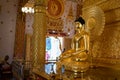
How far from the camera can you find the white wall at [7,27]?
8812 millimetres

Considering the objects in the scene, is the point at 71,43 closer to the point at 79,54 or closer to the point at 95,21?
the point at 95,21

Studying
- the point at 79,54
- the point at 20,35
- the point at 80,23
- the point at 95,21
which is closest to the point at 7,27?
the point at 20,35

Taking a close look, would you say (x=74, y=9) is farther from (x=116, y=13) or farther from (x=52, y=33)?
(x=116, y=13)

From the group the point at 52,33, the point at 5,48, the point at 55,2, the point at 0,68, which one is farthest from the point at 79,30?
the point at 55,2

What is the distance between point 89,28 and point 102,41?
0.34 m

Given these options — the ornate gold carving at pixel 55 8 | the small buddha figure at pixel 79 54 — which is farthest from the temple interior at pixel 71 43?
the ornate gold carving at pixel 55 8

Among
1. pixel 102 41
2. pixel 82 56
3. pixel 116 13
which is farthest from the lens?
pixel 102 41

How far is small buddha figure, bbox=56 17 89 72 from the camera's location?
2.66 meters

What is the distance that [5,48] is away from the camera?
8.84m

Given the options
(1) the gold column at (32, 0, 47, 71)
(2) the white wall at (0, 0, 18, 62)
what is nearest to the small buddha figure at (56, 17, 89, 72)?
(1) the gold column at (32, 0, 47, 71)

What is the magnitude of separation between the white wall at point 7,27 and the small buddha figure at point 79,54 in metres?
6.16

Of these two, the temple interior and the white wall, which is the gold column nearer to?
the temple interior

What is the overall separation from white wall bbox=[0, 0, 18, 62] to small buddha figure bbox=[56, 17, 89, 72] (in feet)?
20.2

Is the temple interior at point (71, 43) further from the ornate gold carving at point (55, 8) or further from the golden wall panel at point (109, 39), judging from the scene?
the ornate gold carving at point (55, 8)
